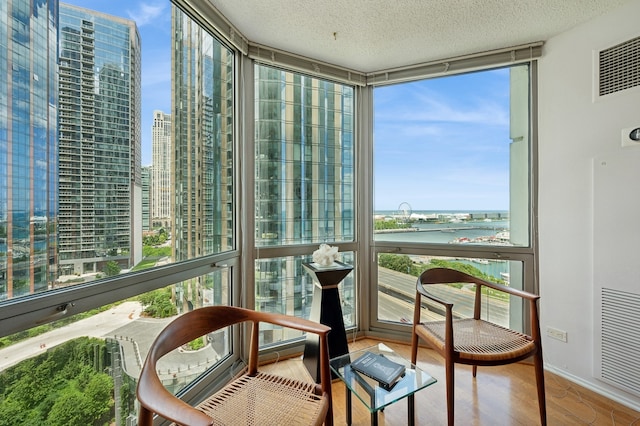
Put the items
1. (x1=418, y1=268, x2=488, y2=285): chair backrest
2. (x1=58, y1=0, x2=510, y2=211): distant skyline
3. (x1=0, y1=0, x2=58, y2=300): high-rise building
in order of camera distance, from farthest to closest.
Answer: (x1=58, y1=0, x2=510, y2=211): distant skyline
(x1=418, y1=268, x2=488, y2=285): chair backrest
(x1=0, y1=0, x2=58, y2=300): high-rise building

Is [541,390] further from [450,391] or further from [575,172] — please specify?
[575,172]

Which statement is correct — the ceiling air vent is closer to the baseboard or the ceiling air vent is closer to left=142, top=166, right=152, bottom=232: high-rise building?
the baseboard

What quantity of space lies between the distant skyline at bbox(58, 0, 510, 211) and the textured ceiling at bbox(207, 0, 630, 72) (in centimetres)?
32

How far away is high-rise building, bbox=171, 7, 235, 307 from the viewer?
64.6 inches

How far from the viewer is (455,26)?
6.45ft

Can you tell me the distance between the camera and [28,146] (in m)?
0.99

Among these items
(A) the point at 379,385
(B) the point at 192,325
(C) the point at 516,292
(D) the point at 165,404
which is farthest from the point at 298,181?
(D) the point at 165,404

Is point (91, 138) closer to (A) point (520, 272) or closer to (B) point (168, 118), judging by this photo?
(B) point (168, 118)

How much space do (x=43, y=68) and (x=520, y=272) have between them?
3091 millimetres

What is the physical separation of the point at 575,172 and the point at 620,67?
2.21 ft

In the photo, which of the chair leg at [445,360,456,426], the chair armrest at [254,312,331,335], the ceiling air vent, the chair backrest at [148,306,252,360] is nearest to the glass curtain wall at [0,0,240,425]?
the chair backrest at [148,306,252,360]

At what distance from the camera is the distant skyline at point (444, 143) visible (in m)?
2.41

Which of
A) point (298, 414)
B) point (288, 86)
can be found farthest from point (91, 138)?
point (288, 86)

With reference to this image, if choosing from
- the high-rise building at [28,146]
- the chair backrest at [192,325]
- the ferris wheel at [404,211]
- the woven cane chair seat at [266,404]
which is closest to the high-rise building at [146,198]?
the high-rise building at [28,146]
